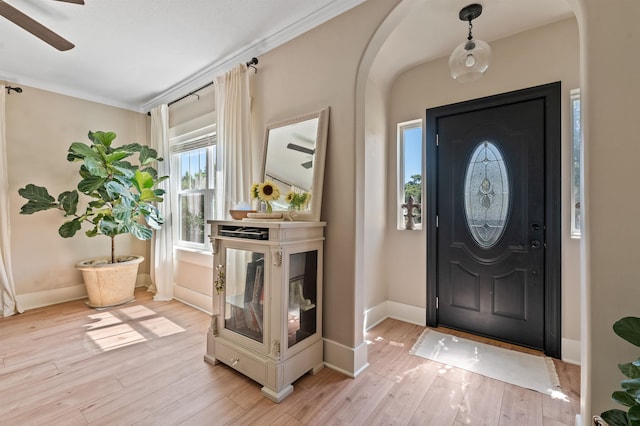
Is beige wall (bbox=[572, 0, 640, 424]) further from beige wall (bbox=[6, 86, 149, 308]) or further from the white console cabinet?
beige wall (bbox=[6, 86, 149, 308])

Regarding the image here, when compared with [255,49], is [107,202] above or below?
below

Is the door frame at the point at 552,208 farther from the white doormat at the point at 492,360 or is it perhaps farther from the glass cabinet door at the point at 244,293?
the glass cabinet door at the point at 244,293

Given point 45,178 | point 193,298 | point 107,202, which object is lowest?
point 193,298

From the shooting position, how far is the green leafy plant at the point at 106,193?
3.02 m

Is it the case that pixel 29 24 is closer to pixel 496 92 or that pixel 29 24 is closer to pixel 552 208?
pixel 496 92

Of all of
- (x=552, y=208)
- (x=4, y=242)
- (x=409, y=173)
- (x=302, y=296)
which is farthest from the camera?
(x=4, y=242)

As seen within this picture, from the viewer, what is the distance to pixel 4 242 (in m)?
3.07

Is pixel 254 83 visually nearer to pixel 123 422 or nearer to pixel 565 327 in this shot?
pixel 123 422

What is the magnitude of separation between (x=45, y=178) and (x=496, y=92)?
515cm

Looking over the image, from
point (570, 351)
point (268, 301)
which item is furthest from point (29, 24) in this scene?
point (570, 351)

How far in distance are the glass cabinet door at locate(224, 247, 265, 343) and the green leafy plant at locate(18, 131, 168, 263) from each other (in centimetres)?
193

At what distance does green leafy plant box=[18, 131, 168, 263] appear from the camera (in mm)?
3020

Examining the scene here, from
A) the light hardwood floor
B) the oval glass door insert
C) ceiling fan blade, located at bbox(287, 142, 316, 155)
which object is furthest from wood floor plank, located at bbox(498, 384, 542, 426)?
ceiling fan blade, located at bbox(287, 142, 316, 155)

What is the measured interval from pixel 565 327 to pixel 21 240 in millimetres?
5644
